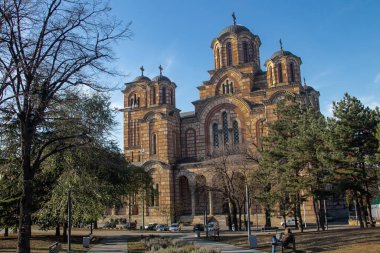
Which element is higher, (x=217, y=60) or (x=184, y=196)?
(x=217, y=60)

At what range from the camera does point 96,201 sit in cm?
2036

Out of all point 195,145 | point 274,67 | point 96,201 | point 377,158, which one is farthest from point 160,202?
point 377,158

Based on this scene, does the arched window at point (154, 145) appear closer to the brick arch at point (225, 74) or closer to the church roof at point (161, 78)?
the church roof at point (161, 78)

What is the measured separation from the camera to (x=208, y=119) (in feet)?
149

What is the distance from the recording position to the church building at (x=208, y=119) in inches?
1647

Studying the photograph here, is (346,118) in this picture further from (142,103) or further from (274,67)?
(142,103)

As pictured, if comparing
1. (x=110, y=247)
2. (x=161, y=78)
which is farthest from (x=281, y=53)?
(x=110, y=247)

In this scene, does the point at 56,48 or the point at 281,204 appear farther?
the point at 281,204

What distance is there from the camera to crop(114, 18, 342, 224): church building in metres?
41.8

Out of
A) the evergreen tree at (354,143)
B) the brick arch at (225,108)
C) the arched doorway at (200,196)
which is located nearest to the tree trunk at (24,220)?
the evergreen tree at (354,143)

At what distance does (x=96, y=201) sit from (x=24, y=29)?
33.8 ft

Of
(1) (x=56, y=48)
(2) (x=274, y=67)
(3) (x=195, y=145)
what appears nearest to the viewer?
(1) (x=56, y=48)

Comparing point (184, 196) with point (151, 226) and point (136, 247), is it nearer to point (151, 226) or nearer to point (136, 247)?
point (151, 226)

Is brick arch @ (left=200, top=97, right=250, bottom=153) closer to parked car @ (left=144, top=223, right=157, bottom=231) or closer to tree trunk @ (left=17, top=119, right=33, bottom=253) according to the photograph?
parked car @ (left=144, top=223, right=157, bottom=231)
